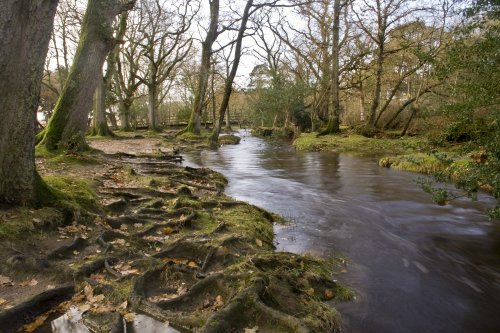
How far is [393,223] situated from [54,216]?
7034mm

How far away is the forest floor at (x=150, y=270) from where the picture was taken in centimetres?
394

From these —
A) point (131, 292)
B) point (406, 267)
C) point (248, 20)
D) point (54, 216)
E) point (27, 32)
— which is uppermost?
point (248, 20)

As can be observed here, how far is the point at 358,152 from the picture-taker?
69.8ft

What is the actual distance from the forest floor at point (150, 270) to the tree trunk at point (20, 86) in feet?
1.63

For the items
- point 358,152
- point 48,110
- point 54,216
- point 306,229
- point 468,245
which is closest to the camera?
point 54,216

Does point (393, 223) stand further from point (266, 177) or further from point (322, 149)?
point (322, 149)

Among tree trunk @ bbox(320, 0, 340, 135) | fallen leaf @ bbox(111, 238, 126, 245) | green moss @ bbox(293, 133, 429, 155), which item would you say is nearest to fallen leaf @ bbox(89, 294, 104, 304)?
fallen leaf @ bbox(111, 238, 126, 245)

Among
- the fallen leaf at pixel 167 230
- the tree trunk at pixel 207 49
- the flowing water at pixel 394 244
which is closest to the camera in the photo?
the flowing water at pixel 394 244

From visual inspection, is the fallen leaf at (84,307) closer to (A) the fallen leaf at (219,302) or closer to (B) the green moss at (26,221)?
(A) the fallen leaf at (219,302)

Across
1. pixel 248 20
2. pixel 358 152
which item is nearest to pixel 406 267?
pixel 358 152

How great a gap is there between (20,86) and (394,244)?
277 inches

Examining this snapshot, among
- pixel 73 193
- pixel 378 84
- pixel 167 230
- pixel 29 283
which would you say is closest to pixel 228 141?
pixel 378 84

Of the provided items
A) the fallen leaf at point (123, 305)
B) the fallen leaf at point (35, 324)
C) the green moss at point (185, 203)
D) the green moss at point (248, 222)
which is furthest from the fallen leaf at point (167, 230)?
the fallen leaf at point (35, 324)

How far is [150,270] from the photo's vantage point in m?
4.84
